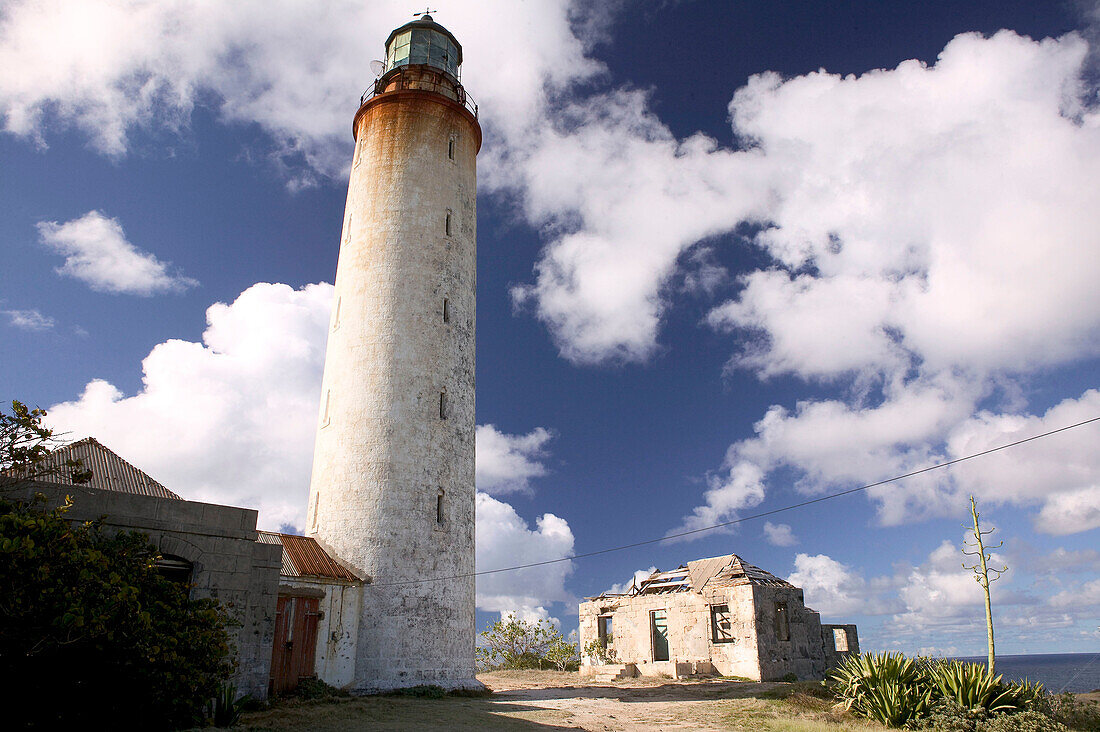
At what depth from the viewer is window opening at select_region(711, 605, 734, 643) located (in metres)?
24.7

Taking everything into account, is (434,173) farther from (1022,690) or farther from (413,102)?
(1022,690)

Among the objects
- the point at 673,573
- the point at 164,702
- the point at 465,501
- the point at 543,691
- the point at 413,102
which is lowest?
the point at 543,691

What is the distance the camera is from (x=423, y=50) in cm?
2695

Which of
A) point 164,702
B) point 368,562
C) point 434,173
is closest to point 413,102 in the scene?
point 434,173

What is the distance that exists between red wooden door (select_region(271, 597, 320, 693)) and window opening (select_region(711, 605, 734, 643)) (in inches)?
578

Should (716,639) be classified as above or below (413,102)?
below

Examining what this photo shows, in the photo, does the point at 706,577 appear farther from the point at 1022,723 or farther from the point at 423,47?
the point at 423,47

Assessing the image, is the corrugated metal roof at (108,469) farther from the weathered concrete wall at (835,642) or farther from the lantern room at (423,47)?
the weathered concrete wall at (835,642)

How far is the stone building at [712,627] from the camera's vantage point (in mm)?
24203

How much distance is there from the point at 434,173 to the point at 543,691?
1802 centimetres

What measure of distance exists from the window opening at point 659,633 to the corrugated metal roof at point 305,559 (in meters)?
13.2

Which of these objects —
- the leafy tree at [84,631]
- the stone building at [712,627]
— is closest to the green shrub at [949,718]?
the stone building at [712,627]

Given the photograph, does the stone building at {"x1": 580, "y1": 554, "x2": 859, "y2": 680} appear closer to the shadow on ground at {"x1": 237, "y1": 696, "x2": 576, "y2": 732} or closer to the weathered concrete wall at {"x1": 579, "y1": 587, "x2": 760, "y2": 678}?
the weathered concrete wall at {"x1": 579, "y1": 587, "x2": 760, "y2": 678}

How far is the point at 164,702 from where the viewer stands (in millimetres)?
10297
